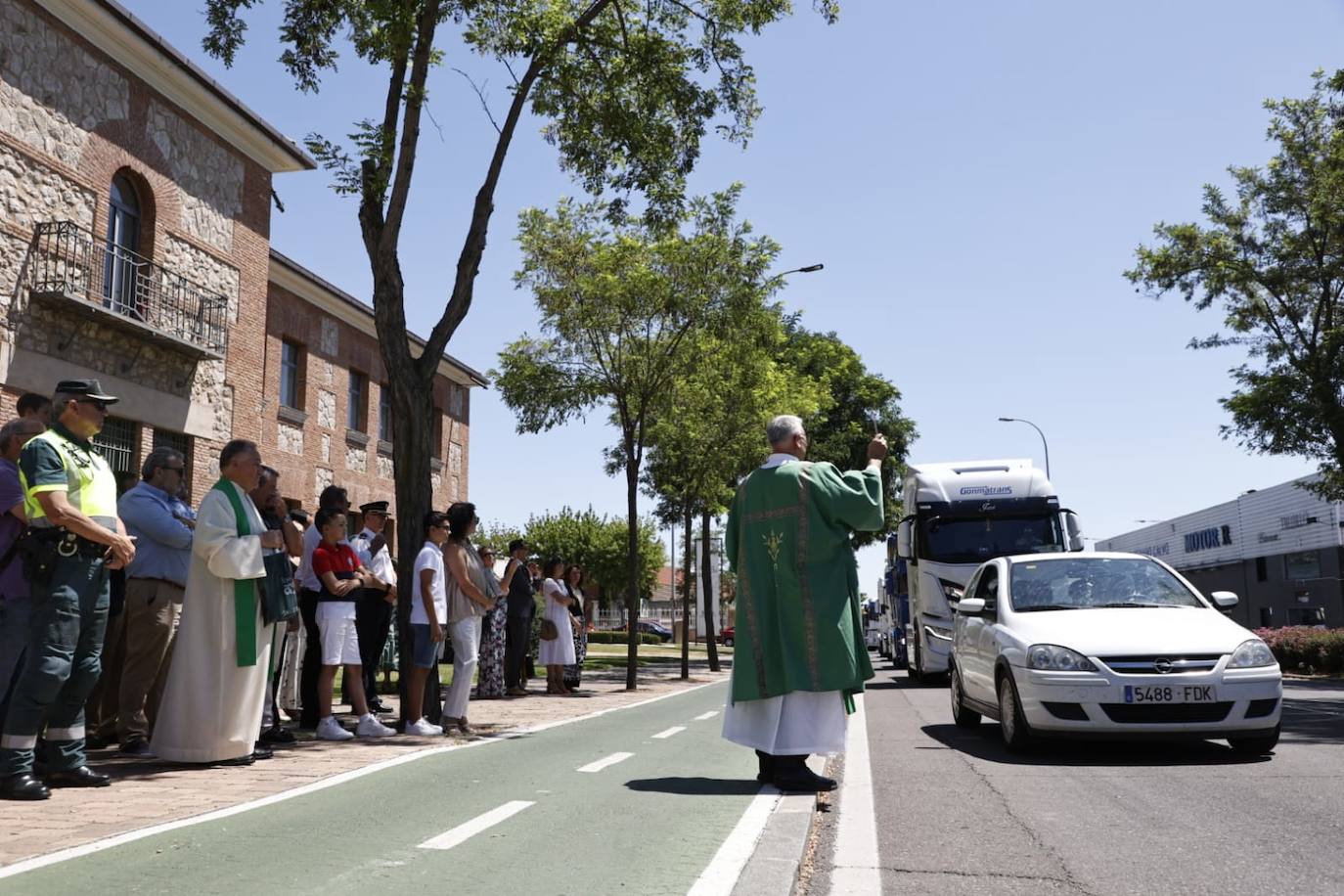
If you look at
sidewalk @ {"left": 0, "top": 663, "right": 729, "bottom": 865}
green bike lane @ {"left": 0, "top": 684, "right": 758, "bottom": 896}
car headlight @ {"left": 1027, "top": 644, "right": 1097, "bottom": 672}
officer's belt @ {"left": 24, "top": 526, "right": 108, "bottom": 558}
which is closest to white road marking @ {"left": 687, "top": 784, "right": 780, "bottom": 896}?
green bike lane @ {"left": 0, "top": 684, "right": 758, "bottom": 896}

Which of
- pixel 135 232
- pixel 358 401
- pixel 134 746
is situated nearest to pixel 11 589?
pixel 134 746

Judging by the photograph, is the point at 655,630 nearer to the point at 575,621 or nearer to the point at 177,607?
the point at 575,621

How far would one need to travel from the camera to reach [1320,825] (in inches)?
220

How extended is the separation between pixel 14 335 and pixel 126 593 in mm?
8055

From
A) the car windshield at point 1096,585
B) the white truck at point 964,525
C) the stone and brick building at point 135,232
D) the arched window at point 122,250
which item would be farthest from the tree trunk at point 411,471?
the white truck at point 964,525

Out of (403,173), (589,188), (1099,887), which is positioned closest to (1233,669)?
(1099,887)

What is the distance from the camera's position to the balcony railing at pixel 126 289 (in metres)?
14.9

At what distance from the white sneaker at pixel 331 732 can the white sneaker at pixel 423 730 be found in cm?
57

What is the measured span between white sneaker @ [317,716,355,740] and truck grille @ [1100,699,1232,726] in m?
5.66

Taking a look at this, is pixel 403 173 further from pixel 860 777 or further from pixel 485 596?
pixel 860 777

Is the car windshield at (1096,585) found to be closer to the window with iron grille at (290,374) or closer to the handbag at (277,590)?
the handbag at (277,590)

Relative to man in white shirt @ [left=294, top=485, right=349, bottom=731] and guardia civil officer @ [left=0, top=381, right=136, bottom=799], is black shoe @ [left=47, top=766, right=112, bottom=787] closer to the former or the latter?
guardia civil officer @ [left=0, top=381, right=136, bottom=799]

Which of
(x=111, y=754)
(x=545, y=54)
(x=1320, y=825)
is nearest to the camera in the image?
(x=1320, y=825)

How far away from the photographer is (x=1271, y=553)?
6059 cm
